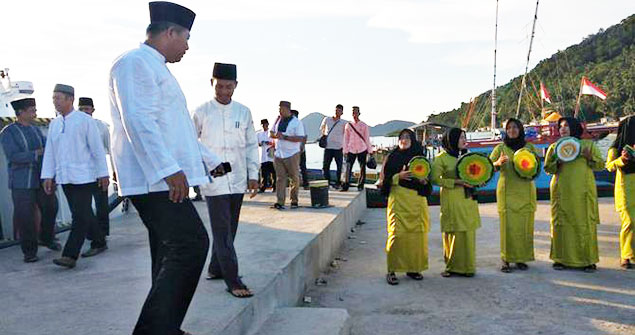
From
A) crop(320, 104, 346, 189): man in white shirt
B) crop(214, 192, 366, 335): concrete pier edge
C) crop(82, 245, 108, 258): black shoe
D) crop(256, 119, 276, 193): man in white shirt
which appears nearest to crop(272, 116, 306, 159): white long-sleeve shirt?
crop(214, 192, 366, 335): concrete pier edge

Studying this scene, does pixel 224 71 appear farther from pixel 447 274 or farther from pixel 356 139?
pixel 356 139

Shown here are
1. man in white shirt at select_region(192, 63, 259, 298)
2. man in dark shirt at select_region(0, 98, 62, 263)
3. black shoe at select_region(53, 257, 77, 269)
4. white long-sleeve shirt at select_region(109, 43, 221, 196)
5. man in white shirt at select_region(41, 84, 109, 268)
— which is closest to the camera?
white long-sleeve shirt at select_region(109, 43, 221, 196)

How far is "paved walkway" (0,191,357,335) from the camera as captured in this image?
3092mm

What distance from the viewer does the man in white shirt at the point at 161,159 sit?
235 centimetres

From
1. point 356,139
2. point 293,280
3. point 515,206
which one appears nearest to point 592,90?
point 356,139

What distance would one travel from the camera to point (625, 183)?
20.0 ft

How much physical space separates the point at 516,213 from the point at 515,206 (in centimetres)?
8

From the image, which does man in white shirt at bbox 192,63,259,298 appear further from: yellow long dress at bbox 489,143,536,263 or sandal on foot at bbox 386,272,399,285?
yellow long dress at bbox 489,143,536,263

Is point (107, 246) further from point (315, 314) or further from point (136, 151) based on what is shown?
point (136, 151)

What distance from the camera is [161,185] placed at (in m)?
2.42

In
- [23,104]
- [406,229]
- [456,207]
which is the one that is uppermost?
[23,104]

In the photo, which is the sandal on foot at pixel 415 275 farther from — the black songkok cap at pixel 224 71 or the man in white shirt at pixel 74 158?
the man in white shirt at pixel 74 158

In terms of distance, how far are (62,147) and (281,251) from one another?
235 centimetres

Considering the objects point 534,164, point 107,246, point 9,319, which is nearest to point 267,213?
point 107,246
